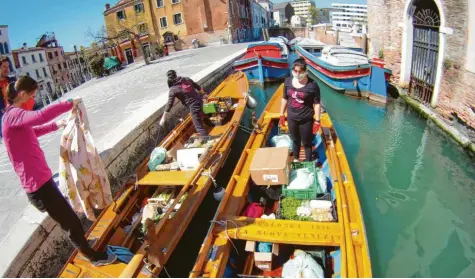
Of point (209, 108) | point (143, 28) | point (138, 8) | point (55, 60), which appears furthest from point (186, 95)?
point (55, 60)

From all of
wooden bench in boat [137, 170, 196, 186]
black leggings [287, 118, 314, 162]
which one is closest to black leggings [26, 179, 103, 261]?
wooden bench in boat [137, 170, 196, 186]

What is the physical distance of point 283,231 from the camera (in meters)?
3.10

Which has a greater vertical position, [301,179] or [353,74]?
[353,74]

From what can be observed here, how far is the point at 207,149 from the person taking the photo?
5168 mm

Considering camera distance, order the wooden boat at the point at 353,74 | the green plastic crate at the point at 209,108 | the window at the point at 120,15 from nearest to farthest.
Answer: the green plastic crate at the point at 209,108 → the wooden boat at the point at 353,74 → the window at the point at 120,15

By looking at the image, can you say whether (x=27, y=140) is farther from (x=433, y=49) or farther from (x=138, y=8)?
(x=138, y=8)

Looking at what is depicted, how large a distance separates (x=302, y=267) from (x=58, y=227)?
292cm

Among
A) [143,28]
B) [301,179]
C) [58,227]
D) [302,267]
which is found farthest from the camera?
[143,28]

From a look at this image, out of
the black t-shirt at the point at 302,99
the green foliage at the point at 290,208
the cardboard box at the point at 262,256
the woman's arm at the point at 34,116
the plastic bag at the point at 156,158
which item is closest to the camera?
the woman's arm at the point at 34,116

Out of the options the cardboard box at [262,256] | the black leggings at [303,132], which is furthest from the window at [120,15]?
the cardboard box at [262,256]

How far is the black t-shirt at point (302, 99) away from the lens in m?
4.00

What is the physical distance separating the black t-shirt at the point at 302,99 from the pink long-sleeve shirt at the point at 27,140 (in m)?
2.71

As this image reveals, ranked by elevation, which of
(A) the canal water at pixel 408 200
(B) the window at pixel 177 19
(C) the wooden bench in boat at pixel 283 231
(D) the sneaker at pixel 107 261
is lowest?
(A) the canal water at pixel 408 200

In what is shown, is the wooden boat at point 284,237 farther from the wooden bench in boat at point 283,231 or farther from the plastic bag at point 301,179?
the plastic bag at point 301,179
